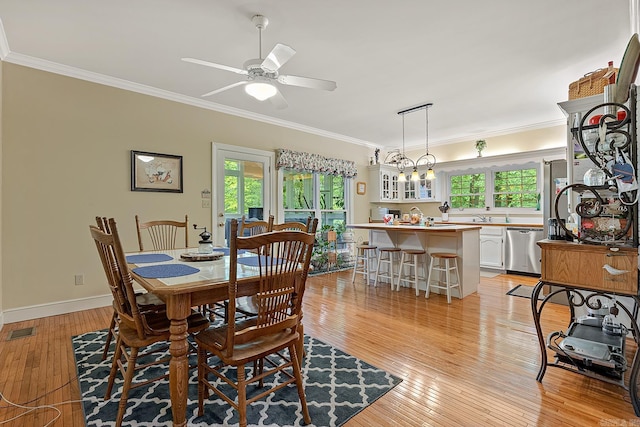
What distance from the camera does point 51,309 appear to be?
328 cm

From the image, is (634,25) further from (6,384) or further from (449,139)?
(6,384)

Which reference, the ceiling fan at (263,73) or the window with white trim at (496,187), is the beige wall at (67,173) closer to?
the ceiling fan at (263,73)

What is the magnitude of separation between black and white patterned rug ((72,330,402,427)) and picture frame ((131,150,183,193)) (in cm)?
213

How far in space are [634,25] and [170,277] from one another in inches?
145

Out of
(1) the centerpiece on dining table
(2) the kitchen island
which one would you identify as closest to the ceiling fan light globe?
(1) the centerpiece on dining table

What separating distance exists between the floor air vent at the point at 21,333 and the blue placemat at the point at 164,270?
1.85m

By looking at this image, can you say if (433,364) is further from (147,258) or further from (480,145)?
(480,145)

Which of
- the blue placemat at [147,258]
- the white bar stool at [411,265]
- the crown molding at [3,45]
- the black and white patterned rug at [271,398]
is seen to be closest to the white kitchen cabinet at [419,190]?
the white bar stool at [411,265]

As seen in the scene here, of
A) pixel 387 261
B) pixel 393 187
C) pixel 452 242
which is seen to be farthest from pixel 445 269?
pixel 393 187

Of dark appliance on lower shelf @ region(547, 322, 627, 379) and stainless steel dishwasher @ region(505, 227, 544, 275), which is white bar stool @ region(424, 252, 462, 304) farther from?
stainless steel dishwasher @ region(505, 227, 544, 275)

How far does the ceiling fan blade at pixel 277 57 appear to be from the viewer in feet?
7.12

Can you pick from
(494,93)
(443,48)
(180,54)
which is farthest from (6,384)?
(494,93)

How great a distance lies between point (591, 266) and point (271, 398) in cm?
206

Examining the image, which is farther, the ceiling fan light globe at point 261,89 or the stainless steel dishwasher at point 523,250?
the stainless steel dishwasher at point 523,250
